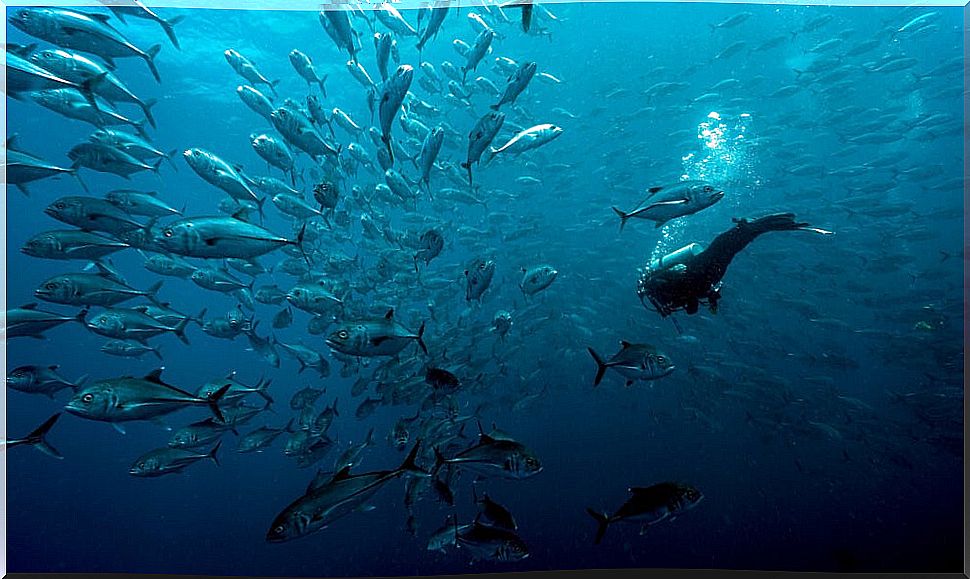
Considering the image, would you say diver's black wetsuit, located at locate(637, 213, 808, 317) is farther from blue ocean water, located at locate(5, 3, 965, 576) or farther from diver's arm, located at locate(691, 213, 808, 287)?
blue ocean water, located at locate(5, 3, 965, 576)

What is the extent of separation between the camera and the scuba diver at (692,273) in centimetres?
326

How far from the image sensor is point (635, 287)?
729 cm

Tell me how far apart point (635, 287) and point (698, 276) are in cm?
391

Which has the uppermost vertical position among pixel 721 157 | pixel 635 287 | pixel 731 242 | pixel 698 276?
pixel 721 157

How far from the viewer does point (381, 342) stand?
341 cm

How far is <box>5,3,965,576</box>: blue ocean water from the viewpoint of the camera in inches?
350

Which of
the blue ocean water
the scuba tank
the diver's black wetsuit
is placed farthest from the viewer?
the blue ocean water

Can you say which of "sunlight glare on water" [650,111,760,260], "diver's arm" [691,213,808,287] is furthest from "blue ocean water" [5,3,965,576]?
"diver's arm" [691,213,808,287]

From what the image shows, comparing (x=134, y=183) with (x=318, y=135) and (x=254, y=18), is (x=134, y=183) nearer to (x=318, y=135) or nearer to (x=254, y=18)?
(x=254, y=18)

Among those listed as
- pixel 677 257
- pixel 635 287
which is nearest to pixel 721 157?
pixel 635 287

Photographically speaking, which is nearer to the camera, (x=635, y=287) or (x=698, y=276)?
(x=698, y=276)

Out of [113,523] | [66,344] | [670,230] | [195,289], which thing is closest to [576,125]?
[670,230]

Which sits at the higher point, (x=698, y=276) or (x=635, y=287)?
(x=698, y=276)

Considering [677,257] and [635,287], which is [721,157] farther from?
[677,257]
